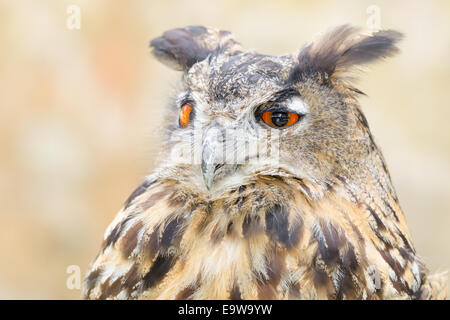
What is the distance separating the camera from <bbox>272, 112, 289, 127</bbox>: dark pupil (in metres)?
1.35

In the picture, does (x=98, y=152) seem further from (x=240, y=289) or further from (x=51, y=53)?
(x=240, y=289)

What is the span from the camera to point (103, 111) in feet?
10.3

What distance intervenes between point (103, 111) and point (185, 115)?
1.79 metres

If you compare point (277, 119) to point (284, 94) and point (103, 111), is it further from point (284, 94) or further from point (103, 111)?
point (103, 111)

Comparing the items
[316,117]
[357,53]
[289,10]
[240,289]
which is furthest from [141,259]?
[289,10]

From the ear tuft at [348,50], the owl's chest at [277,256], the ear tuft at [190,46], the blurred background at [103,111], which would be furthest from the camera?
the blurred background at [103,111]

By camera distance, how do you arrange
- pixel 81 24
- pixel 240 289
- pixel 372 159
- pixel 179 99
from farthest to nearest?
pixel 81 24 < pixel 179 99 < pixel 372 159 < pixel 240 289

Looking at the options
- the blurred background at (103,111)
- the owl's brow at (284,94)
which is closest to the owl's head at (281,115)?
the owl's brow at (284,94)

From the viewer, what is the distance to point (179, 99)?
5.03 feet

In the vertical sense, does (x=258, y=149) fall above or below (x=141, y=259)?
above

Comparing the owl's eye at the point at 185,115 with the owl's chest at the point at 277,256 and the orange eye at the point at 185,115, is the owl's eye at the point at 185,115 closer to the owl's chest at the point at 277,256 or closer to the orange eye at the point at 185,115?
the orange eye at the point at 185,115

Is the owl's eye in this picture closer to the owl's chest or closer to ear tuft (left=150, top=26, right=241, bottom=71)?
ear tuft (left=150, top=26, right=241, bottom=71)

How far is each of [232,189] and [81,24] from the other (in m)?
2.06

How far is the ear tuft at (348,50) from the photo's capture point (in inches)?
56.1
